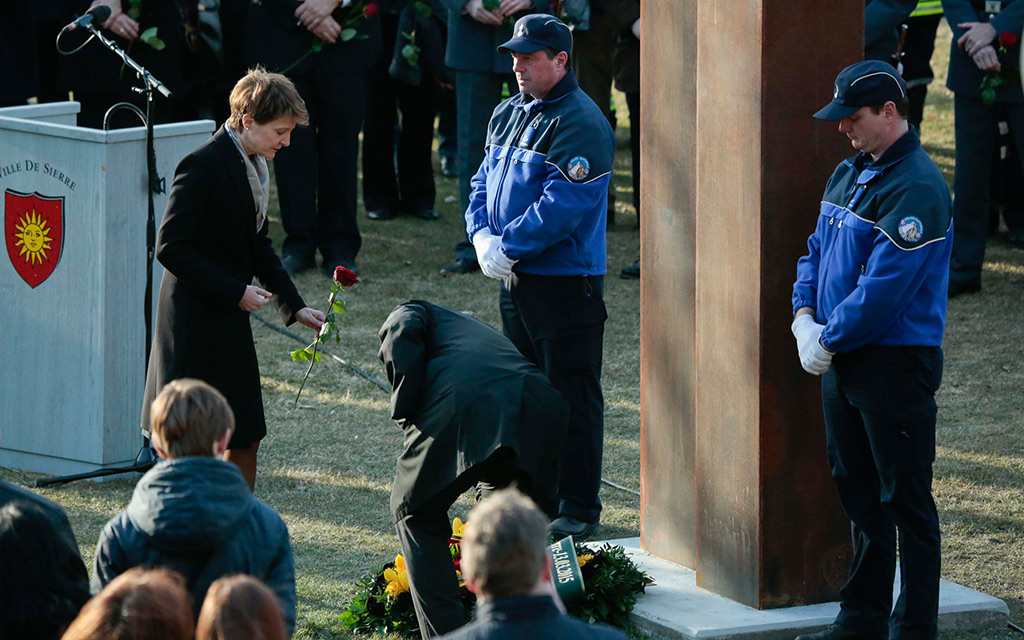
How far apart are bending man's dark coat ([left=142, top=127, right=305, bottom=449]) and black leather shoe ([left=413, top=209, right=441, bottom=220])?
6.68 m

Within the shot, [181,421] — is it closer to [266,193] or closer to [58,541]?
[58,541]

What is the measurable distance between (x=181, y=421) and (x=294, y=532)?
2.65m

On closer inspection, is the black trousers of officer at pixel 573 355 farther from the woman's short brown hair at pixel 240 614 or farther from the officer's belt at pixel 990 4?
the officer's belt at pixel 990 4

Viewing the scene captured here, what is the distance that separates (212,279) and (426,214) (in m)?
Answer: 7.04

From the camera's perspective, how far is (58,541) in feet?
10.8

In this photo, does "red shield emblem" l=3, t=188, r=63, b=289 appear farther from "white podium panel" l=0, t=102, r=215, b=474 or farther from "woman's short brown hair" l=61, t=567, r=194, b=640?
"woman's short brown hair" l=61, t=567, r=194, b=640

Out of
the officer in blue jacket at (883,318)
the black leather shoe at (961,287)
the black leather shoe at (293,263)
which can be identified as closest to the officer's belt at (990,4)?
the black leather shoe at (961,287)

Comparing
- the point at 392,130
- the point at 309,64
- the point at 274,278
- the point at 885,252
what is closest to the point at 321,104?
the point at 309,64

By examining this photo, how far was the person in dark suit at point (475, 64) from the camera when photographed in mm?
9977

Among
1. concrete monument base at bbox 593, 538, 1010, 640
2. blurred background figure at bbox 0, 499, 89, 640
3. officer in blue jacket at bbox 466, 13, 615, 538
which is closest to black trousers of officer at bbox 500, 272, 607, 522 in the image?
officer in blue jacket at bbox 466, 13, 615, 538

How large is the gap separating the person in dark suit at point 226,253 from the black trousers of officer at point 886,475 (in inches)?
81.0

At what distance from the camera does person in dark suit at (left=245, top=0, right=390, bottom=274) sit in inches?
394

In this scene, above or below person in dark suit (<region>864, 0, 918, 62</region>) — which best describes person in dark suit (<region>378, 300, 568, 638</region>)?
below

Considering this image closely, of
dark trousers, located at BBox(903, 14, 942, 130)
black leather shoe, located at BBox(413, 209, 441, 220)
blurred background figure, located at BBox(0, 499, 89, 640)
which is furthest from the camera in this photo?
black leather shoe, located at BBox(413, 209, 441, 220)
